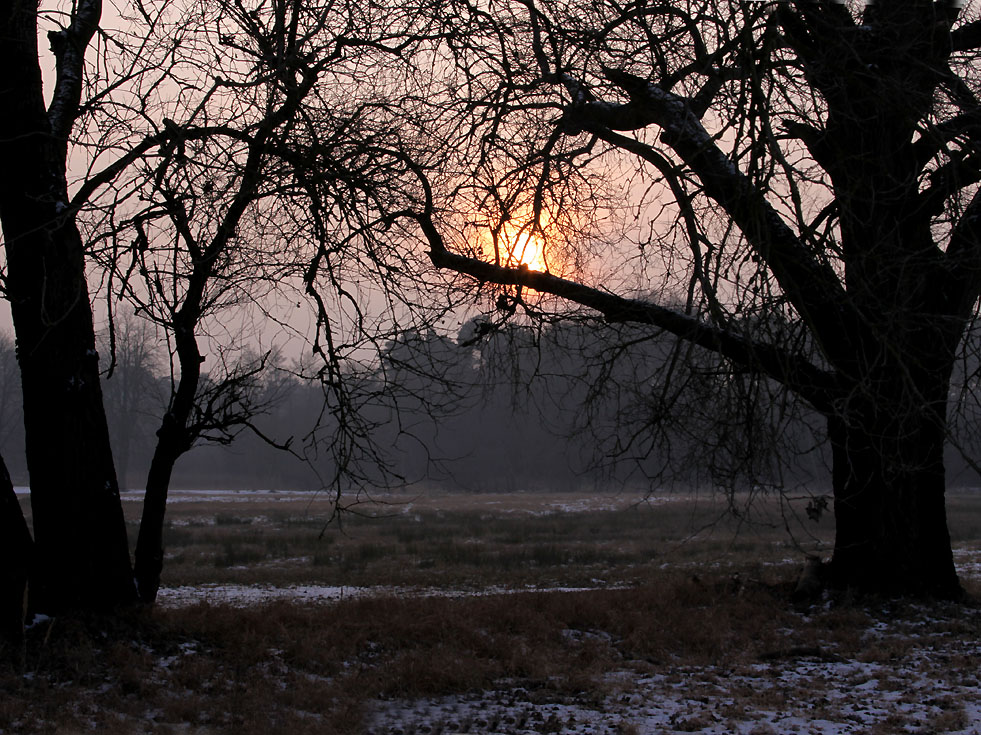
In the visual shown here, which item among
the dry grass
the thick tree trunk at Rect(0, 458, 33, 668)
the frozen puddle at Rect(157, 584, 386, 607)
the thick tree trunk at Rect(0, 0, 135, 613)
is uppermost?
the thick tree trunk at Rect(0, 0, 135, 613)

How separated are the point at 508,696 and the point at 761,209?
3.88 metres

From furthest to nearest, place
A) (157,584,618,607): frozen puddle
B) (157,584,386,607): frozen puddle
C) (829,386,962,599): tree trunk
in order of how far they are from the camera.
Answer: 1. (157,584,618,607): frozen puddle
2. (157,584,386,607): frozen puddle
3. (829,386,962,599): tree trunk

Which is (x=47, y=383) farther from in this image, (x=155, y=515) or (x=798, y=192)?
(x=798, y=192)

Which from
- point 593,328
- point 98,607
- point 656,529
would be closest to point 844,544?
point 593,328

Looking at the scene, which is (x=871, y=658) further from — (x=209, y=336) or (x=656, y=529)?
(x=656, y=529)

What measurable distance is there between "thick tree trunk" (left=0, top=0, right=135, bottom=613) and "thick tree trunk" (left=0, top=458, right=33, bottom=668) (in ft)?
0.55

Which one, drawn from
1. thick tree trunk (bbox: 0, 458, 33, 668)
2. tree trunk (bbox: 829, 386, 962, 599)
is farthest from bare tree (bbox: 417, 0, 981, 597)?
thick tree trunk (bbox: 0, 458, 33, 668)

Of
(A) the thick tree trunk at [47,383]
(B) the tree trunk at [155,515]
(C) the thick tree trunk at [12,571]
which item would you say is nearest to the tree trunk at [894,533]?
(B) the tree trunk at [155,515]

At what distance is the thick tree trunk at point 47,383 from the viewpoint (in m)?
6.45

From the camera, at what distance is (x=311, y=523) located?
31156 mm

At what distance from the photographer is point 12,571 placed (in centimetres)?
607

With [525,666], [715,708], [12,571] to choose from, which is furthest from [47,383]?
[715,708]

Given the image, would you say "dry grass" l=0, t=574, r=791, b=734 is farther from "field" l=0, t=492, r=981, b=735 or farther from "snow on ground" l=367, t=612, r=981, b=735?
"snow on ground" l=367, t=612, r=981, b=735

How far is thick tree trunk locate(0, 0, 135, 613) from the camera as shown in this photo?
6445mm
